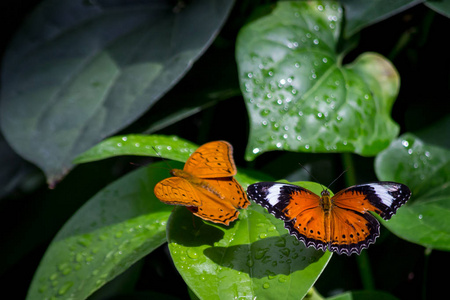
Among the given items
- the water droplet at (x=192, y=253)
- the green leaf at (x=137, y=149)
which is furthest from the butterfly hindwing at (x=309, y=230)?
the green leaf at (x=137, y=149)

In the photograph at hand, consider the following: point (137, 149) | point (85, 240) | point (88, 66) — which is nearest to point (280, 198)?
point (137, 149)

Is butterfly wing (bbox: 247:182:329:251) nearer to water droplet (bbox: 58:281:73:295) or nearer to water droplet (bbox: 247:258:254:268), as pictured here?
water droplet (bbox: 247:258:254:268)

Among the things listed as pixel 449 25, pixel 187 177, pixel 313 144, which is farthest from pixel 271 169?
pixel 449 25

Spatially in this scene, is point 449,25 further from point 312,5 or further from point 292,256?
point 292,256

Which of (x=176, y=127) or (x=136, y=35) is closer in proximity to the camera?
(x=136, y=35)

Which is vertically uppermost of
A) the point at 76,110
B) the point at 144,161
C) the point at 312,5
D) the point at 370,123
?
the point at 312,5

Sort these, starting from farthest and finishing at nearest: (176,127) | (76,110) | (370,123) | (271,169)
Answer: (176,127) < (271,169) < (76,110) < (370,123)
